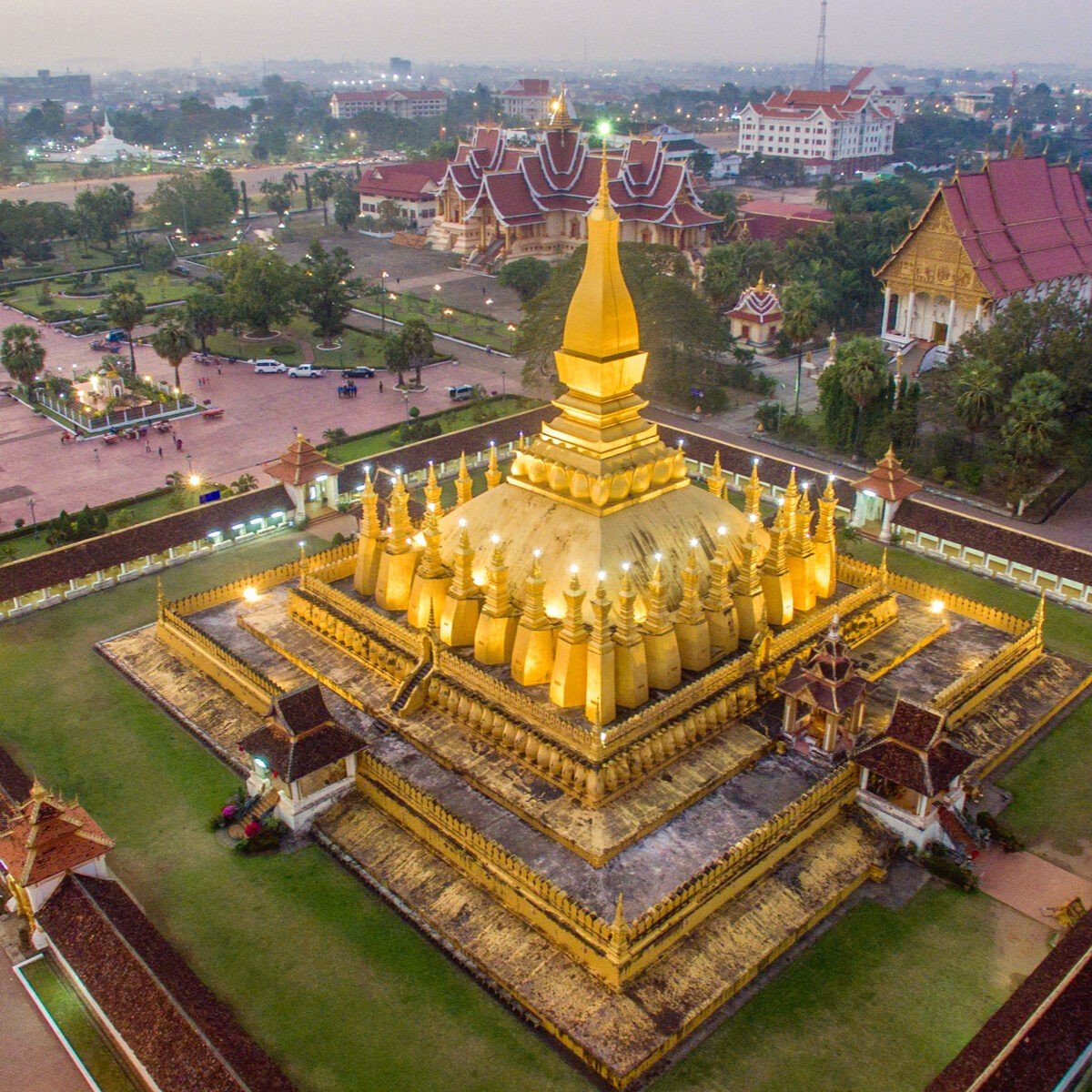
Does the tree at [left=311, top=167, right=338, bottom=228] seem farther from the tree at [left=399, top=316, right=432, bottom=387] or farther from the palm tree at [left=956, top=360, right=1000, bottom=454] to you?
the palm tree at [left=956, top=360, right=1000, bottom=454]

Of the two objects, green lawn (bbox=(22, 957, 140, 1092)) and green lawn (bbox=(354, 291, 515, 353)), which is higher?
green lawn (bbox=(354, 291, 515, 353))

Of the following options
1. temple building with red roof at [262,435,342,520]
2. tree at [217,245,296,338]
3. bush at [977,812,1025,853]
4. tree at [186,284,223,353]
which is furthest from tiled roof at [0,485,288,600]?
tree at [186,284,223,353]

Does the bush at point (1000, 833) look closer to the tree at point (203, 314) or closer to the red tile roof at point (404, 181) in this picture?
the tree at point (203, 314)

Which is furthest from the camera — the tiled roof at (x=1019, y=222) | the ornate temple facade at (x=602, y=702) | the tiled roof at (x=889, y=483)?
the tiled roof at (x=1019, y=222)

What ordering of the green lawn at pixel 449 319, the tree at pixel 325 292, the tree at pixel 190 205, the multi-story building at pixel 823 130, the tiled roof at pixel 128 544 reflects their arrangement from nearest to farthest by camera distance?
the tiled roof at pixel 128 544 → the tree at pixel 325 292 → the green lawn at pixel 449 319 → the tree at pixel 190 205 → the multi-story building at pixel 823 130

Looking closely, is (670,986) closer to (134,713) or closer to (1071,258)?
(134,713)

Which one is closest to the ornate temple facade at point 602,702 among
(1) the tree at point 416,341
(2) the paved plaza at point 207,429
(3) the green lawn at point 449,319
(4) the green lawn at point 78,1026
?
(4) the green lawn at point 78,1026
